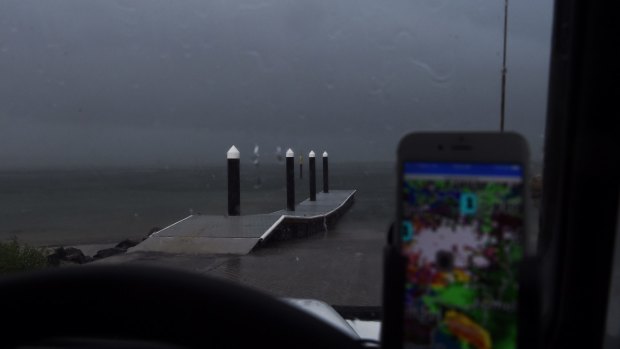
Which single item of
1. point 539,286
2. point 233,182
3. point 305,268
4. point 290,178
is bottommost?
point 305,268

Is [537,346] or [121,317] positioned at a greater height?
[121,317]

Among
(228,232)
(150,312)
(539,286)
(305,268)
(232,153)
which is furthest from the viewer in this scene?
(232,153)

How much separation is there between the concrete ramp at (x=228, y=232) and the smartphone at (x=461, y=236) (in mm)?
6241

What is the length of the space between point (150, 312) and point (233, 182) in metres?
11.0

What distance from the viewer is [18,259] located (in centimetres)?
451

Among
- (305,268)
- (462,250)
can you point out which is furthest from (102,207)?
(462,250)

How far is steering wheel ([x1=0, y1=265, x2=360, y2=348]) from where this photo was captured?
0.97 metres

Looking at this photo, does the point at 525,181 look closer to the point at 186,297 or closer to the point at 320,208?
the point at 186,297

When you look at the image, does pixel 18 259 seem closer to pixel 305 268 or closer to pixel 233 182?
pixel 305 268

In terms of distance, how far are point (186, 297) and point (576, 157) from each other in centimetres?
148

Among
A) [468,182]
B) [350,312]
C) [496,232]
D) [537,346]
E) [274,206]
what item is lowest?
[274,206]

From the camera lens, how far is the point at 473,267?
1310 millimetres

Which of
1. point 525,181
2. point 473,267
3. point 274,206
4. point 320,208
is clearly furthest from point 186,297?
point 274,206

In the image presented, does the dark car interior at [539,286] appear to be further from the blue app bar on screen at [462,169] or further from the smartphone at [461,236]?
the blue app bar on screen at [462,169]
